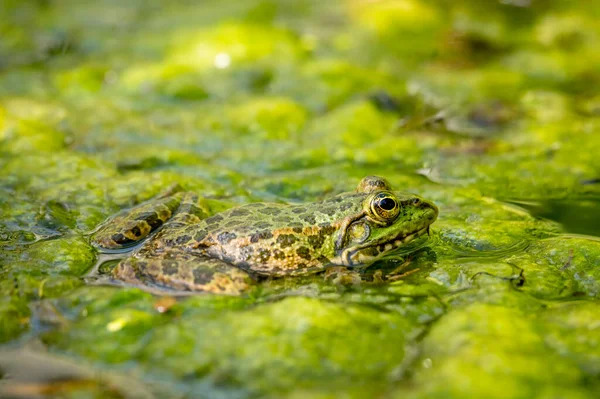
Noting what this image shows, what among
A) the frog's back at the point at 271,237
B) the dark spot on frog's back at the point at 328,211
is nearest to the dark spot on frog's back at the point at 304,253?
the frog's back at the point at 271,237

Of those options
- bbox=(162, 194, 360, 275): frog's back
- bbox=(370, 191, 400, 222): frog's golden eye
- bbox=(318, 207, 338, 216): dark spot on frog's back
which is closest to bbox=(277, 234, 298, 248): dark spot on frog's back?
bbox=(162, 194, 360, 275): frog's back

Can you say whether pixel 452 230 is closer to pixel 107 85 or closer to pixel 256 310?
pixel 256 310

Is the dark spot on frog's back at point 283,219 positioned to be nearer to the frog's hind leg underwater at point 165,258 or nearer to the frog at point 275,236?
the frog at point 275,236

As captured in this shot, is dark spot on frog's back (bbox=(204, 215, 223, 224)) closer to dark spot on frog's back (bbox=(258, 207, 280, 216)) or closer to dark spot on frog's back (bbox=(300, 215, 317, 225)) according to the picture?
dark spot on frog's back (bbox=(258, 207, 280, 216))

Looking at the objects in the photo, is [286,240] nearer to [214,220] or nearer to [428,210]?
[214,220]

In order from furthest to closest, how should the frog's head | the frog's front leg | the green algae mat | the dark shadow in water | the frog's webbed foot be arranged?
1. the dark shadow in water
2. the frog's front leg
3. the frog's head
4. the frog's webbed foot
5. the green algae mat
